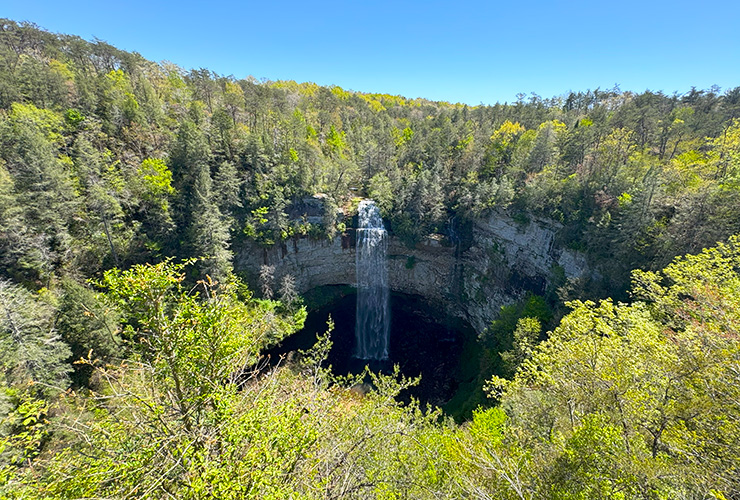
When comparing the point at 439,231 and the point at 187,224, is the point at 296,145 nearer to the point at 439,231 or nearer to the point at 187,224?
the point at 187,224

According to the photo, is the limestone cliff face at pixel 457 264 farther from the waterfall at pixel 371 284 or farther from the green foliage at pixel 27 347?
the green foliage at pixel 27 347

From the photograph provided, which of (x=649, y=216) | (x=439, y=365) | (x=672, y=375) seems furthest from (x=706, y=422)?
(x=439, y=365)

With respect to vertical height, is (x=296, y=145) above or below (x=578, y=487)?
above

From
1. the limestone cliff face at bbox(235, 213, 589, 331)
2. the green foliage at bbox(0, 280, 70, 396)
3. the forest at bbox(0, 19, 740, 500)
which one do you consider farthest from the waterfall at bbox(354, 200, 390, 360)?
the green foliage at bbox(0, 280, 70, 396)

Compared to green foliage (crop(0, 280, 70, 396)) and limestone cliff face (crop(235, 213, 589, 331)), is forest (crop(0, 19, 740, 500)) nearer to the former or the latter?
green foliage (crop(0, 280, 70, 396))

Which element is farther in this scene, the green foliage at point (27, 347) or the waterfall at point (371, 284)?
the waterfall at point (371, 284)

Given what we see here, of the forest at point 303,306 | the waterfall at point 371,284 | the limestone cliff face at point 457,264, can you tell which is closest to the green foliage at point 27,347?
the forest at point 303,306
